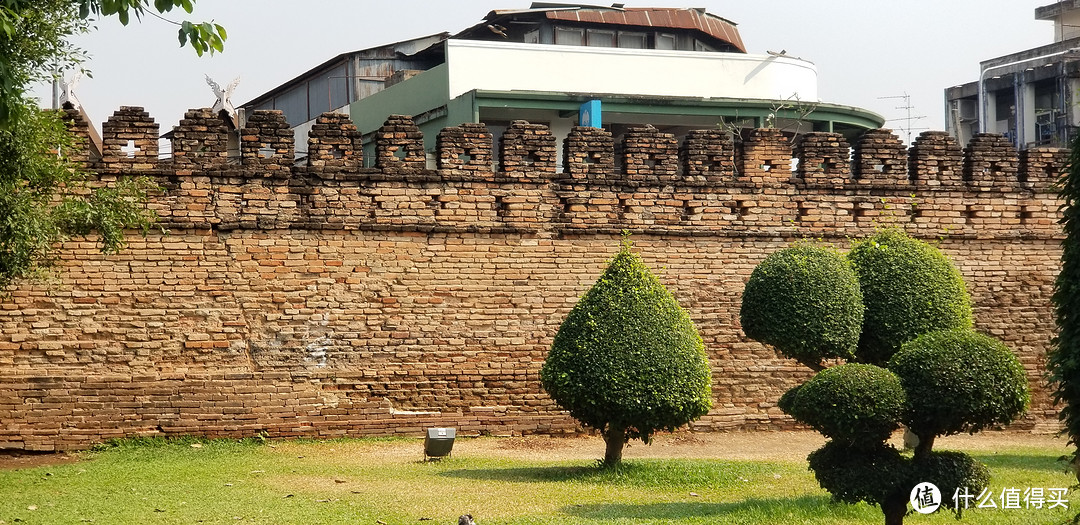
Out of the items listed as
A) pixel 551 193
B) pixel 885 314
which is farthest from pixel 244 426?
pixel 885 314

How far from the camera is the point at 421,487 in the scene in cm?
964

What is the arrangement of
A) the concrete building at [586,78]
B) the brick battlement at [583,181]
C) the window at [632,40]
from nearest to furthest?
the brick battlement at [583,181] < the concrete building at [586,78] < the window at [632,40]

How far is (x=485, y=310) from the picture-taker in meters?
12.8

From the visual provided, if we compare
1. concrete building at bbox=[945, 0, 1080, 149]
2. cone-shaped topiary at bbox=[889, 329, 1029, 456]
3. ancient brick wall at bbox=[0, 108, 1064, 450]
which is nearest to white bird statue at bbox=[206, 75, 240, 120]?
ancient brick wall at bbox=[0, 108, 1064, 450]

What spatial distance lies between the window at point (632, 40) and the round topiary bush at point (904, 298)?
14.5 meters

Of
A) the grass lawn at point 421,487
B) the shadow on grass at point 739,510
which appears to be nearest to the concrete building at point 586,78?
the grass lawn at point 421,487

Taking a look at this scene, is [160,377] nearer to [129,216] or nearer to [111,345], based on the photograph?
[111,345]

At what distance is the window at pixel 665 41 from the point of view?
24.5 meters

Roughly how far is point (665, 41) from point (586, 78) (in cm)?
315

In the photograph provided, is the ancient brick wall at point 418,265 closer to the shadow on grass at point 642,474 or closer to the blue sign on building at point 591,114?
the shadow on grass at point 642,474

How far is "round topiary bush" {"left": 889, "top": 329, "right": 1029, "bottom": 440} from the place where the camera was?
25.5 ft

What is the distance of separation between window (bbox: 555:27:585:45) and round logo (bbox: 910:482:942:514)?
17068 mm

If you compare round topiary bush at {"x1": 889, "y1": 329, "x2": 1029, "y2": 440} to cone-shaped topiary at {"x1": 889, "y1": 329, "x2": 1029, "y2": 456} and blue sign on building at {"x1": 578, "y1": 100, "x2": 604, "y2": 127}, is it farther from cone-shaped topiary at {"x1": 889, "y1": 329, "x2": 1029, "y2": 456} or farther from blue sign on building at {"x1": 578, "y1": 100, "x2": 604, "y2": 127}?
blue sign on building at {"x1": 578, "y1": 100, "x2": 604, "y2": 127}

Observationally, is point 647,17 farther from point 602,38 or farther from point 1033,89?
point 1033,89
